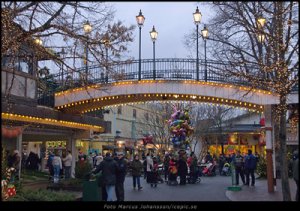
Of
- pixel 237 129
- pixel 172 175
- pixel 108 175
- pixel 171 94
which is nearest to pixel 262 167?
pixel 172 175

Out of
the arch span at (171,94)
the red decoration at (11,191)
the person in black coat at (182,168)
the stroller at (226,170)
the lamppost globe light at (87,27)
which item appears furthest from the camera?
the stroller at (226,170)

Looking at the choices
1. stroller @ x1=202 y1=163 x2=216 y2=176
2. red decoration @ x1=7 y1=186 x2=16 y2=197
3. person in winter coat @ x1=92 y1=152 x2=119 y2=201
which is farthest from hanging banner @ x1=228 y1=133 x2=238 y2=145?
red decoration @ x1=7 y1=186 x2=16 y2=197

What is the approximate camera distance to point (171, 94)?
22406mm

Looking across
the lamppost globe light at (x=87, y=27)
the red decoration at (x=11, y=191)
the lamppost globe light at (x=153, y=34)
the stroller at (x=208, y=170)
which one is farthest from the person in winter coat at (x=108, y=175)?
the stroller at (x=208, y=170)

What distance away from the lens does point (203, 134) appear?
47344 mm

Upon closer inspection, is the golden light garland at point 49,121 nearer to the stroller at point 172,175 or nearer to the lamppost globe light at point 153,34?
the lamppost globe light at point 153,34

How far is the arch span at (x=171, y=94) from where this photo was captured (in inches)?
837

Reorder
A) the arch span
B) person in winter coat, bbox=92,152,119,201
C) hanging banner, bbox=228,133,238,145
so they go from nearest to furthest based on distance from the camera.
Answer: person in winter coat, bbox=92,152,119,201, the arch span, hanging banner, bbox=228,133,238,145

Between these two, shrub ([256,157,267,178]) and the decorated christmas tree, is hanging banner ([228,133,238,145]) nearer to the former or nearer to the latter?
the decorated christmas tree

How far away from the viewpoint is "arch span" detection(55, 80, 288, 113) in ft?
69.7

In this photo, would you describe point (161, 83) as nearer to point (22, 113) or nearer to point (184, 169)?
point (184, 169)

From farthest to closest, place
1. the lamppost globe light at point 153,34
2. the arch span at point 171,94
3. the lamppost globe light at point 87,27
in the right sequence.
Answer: the lamppost globe light at point 153,34 → the arch span at point 171,94 → the lamppost globe light at point 87,27
